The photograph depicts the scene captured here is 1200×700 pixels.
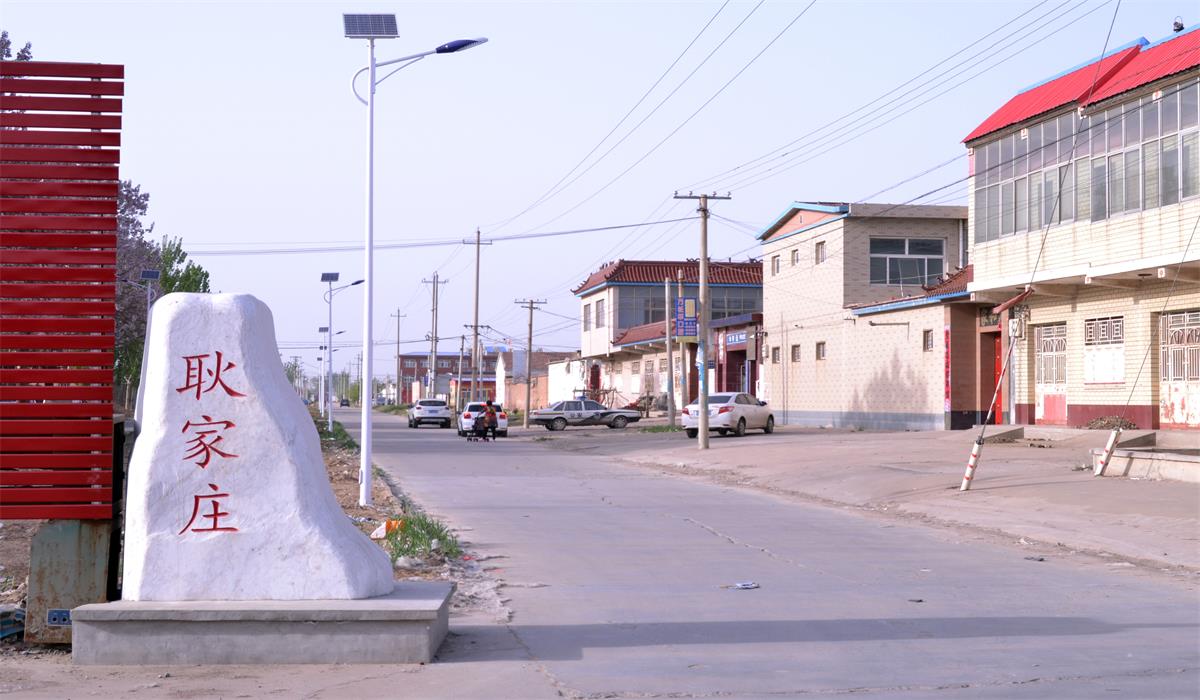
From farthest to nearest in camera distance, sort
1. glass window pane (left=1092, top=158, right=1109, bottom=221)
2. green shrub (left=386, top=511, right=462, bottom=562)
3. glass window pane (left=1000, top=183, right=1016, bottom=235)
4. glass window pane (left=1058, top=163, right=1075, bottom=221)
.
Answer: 1. glass window pane (left=1000, top=183, right=1016, bottom=235)
2. glass window pane (left=1058, top=163, right=1075, bottom=221)
3. glass window pane (left=1092, top=158, right=1109, bottom=221)
4. green shrub (left=386, top=511, right=462, bottom=562)

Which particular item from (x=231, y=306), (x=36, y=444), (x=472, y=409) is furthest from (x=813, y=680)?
(x=472, y=409)

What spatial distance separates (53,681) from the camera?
7363 millimetres

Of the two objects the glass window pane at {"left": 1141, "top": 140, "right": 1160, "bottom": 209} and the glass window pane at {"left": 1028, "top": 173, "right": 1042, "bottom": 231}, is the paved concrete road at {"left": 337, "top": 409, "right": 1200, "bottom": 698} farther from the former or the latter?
the glass window pane at {"left": 1028, "top": 173, "right": 1042, "bottom": 231}

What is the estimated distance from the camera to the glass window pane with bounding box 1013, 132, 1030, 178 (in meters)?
31.2

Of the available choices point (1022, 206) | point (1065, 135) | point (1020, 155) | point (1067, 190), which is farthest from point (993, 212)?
point (1065, 135)

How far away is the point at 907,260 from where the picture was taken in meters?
45.8

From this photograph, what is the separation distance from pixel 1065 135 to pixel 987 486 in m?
12.4

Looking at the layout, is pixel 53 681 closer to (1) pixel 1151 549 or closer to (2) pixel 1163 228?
(1) pixel 1151 549

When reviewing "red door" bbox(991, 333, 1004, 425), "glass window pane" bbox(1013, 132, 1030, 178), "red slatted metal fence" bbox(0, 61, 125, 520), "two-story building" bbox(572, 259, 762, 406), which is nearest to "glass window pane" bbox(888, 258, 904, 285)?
"red door" bbox(991, 333, 1004, 425)

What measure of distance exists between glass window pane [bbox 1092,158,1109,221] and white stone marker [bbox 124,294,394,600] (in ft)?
79.7

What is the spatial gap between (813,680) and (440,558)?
19.5 ft

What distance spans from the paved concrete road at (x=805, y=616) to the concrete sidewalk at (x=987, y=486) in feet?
4.44

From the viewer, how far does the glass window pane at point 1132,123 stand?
26875 millimetres

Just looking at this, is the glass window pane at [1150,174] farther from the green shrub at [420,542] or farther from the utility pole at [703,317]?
the green shrub at [420,542]
